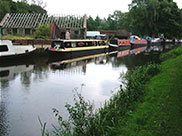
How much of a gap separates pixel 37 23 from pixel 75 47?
1484 cm

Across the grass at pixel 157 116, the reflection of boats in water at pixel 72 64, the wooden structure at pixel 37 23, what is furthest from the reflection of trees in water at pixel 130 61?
the wooden structure at pixel 37 23

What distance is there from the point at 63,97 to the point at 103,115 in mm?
3667

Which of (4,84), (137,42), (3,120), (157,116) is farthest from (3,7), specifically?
(157,116)

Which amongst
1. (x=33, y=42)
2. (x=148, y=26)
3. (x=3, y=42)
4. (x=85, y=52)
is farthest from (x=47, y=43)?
(x=148, y=26)

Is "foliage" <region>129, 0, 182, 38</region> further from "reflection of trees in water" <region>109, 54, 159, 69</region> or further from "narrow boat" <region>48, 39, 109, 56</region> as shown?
"reflection of trees in water" <region>109, 54, 159, 69</region>

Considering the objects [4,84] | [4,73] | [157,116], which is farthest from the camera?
[4,73]

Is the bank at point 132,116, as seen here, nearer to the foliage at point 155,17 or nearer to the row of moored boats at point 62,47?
the row of moored boats at point 62,47

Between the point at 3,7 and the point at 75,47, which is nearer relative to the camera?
the point at 75,47

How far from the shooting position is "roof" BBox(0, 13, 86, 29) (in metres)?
35.1

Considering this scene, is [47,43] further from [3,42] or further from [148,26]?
[148,26]

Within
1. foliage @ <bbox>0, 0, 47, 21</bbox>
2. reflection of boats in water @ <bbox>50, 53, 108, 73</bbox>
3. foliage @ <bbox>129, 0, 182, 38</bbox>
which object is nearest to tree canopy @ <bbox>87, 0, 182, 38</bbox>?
foliage @ <bbox>129, 0, 182, 38</bbox>

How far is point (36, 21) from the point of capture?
35.6m

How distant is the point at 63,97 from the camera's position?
8602 mm

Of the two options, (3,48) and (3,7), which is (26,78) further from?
(3,7)
